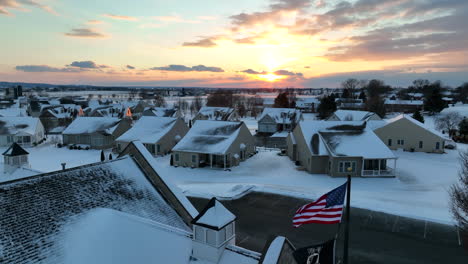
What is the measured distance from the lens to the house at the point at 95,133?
51844mm

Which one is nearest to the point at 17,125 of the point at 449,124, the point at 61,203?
the point at 61,203

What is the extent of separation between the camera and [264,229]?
2061cm

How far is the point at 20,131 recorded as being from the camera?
52.8 metres

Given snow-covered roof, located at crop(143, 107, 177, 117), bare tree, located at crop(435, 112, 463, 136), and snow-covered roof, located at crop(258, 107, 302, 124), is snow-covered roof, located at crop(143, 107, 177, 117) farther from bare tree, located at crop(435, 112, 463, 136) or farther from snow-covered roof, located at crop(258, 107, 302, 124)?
bare tree, located at crop(435, 112, 463, 136)

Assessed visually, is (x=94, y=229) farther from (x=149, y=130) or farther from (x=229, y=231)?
(x=149, y=130)

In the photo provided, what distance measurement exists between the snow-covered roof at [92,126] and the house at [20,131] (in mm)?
6632

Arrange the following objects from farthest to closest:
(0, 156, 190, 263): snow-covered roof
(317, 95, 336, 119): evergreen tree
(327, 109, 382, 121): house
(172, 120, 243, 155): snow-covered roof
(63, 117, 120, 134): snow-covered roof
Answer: (317, 95, 336, 119): evergreen tree, (327, 109, 382, 121): house, (63, 117, 120, 134): snow-covered roof, (172, 120, 243, 155): snow-covered roof, (0, 156, 190, 263): snow-covered roof

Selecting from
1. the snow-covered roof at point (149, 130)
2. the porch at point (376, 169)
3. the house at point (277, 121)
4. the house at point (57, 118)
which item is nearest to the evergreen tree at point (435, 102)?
the house at point (277, 121)

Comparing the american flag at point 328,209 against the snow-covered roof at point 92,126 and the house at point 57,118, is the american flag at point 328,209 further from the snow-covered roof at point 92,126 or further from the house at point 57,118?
the house at point 57,118

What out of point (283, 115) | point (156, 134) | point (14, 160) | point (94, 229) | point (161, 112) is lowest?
point (156, 134)

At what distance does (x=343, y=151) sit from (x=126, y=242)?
28357 mm

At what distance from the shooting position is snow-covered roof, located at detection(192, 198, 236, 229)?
10056 millimetres

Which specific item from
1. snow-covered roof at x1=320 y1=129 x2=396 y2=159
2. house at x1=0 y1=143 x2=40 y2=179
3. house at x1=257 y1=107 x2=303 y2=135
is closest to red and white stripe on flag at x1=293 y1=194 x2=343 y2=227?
house at x1=0 y1=143 x2=40 y2=179

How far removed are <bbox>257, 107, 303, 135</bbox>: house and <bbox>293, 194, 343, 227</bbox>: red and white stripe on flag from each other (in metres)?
61.1
